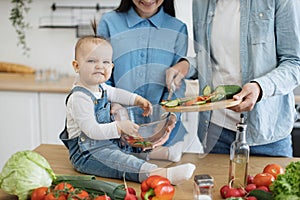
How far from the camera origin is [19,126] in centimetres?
272

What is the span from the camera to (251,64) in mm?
1442

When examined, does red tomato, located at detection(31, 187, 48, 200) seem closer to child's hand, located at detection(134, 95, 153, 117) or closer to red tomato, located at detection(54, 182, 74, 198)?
red tomato, located at detection(54, 182, 74, 198)

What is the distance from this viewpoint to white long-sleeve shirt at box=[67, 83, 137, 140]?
1218mm

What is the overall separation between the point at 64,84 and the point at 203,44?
4.58 feet

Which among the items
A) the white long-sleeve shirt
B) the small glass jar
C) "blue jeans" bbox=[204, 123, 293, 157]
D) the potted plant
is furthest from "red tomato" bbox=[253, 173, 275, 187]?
the potted plant

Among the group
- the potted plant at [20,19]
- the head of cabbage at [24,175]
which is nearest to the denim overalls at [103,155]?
the head of cabbage at [24,175]

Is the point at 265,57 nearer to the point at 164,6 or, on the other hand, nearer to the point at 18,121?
the point at 164,6

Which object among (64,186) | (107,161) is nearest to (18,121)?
(107,161)

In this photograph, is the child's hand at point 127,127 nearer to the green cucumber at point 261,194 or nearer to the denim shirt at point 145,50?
the denim shirt at point 145,50

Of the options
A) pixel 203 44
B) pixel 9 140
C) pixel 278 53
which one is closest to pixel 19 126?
pixel 9 140

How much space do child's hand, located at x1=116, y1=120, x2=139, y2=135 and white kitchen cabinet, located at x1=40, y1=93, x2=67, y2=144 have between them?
1.41m

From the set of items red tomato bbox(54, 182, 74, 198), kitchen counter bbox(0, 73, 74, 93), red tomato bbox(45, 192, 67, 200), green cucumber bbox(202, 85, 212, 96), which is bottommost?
red tomato bbox(45, 192, 67, 200)

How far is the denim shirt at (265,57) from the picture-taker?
4.45ft

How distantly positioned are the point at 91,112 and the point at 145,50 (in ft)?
0.79
